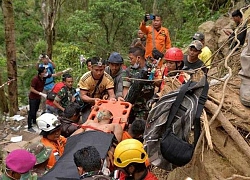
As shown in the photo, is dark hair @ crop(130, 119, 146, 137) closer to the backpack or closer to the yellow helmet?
the yellow helmet

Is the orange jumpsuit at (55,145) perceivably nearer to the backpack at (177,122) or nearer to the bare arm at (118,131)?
the bare arm at (118,131)

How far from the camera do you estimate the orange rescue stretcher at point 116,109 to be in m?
4.81

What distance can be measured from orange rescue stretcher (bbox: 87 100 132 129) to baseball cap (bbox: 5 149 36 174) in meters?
1.70

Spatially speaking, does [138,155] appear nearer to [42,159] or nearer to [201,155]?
[201,155]

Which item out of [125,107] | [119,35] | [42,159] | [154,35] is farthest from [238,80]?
[119,35]

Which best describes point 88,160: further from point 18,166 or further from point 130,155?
point 18,166

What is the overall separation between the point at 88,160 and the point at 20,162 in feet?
1.99

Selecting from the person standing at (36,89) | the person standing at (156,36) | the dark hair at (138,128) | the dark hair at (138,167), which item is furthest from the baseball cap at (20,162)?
the person standing at (36,89)

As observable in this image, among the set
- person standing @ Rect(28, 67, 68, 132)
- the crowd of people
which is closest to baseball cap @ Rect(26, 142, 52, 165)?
the crowd of people

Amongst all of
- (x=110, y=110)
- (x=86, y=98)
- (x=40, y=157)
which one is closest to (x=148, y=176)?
(x=40, y=157)

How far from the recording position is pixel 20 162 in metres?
3.12

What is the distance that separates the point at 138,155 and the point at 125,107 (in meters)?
1.84

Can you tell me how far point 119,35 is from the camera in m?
16.4

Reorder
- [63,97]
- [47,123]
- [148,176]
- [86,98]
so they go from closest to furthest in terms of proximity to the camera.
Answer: [148,176] < [47,123] < [86,98] < [63,97]
